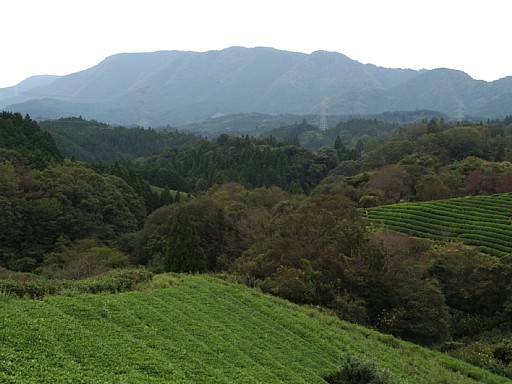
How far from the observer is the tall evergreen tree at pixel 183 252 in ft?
115

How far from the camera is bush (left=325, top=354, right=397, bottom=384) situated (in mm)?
14445

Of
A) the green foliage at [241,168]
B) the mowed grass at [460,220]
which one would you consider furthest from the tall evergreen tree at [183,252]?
the green foliage at [241,168]

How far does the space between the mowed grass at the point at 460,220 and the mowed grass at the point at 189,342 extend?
22.2 m

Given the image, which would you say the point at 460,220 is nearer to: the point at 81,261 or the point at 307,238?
the point at 307,238

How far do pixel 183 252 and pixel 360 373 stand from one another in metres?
22.0

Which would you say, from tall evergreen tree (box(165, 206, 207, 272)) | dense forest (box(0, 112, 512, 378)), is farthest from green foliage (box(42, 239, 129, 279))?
tall evergreen tree (box(165, 206, 207, 272))

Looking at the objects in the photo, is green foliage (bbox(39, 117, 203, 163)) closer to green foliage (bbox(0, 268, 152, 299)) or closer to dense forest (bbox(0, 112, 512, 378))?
dense forest (bbox(0, 112, 512, 378))

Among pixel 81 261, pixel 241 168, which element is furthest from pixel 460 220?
pixel 241 168

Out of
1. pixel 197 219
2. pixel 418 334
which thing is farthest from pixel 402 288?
pixel 197 219

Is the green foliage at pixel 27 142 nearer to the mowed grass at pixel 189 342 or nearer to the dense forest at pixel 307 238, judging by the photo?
the dense forest at pixel 307 238

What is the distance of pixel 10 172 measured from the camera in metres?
53.4

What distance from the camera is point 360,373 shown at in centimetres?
1494

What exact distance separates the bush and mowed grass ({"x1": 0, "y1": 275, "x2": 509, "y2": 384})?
87 centimetres

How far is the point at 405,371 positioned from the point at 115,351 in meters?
11.7
